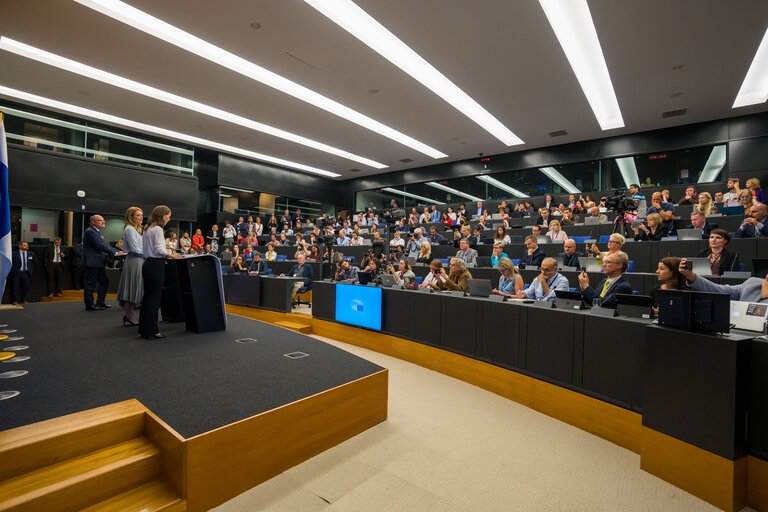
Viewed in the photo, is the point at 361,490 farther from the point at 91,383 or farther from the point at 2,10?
the point at 2,10

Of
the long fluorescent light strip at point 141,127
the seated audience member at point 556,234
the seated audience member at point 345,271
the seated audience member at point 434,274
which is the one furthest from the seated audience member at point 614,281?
the long fluorescent light strip at point 141,127

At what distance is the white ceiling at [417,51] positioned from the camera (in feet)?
15.8

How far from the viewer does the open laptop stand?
2.01 meters

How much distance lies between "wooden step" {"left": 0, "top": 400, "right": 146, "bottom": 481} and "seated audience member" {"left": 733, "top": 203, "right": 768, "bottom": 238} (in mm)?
6425

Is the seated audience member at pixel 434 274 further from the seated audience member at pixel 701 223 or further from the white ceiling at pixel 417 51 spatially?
the seated audience member at pixel 701 223

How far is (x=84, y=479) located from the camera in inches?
58.7

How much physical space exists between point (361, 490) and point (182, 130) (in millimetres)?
10682

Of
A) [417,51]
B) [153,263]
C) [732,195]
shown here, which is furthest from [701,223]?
[153,263]

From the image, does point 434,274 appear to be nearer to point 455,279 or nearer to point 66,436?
point 455,279

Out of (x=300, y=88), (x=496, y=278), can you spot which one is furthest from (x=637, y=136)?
(x=300, y=88)

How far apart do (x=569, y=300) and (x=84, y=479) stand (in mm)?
3080

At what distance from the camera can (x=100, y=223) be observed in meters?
4.80

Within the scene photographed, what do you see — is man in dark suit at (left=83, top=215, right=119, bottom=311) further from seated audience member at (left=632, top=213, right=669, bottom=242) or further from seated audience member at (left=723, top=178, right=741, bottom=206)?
seated audience member at (left=723, top=178, right=741, bottom=206)

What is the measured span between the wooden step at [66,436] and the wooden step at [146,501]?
0.94 ft
